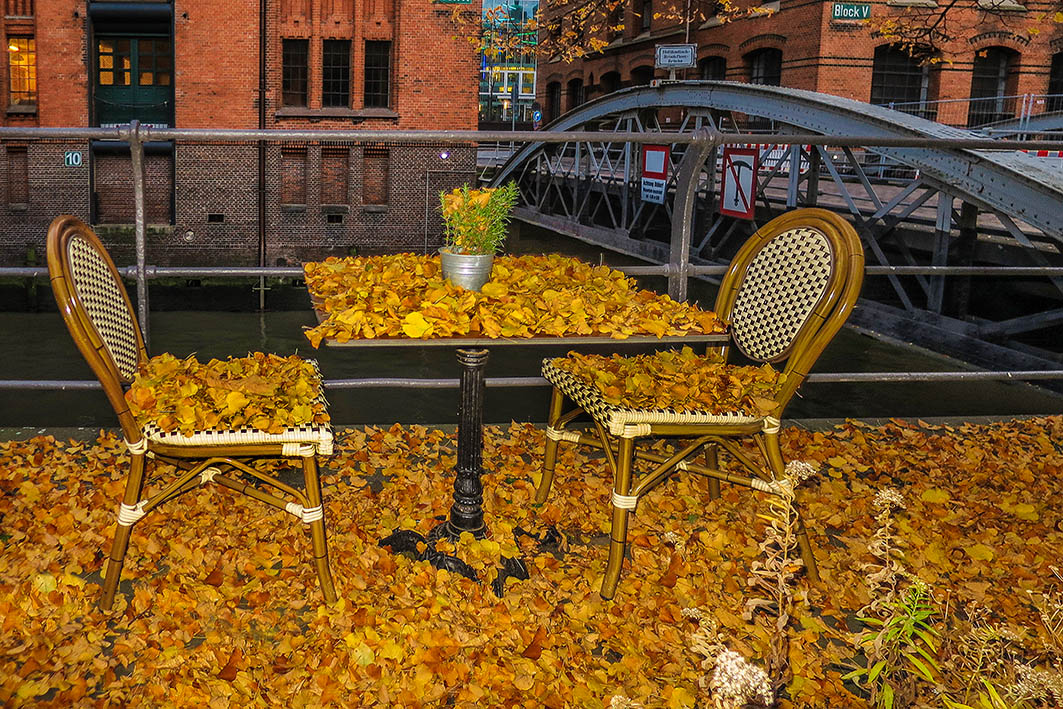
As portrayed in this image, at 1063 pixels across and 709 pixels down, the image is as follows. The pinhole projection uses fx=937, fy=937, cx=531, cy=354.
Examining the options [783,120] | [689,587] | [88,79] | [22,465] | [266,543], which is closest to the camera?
[689,587]

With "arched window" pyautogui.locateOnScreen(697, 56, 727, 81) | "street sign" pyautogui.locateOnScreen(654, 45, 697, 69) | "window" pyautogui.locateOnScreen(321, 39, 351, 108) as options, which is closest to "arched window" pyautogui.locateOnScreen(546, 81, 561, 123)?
"arched window" pyautogui.locateOnScreen(697, 56, 727, 81)

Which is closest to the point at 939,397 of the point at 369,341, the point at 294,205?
the point at 369,341

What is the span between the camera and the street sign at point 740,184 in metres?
14.2

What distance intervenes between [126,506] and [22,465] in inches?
59.8

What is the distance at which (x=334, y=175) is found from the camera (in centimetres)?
2677

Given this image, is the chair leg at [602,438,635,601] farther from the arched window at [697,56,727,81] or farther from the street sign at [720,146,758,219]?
the arched window at [697,56,727,81]

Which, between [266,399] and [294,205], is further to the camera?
[294,205]

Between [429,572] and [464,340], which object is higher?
[464,340]

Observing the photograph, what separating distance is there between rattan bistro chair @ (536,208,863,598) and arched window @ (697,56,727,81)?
29.0 meters

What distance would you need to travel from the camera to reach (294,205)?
86.7ft

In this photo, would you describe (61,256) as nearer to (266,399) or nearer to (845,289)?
(266,399)

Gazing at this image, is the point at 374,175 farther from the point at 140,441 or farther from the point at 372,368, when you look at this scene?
the point at 140,441

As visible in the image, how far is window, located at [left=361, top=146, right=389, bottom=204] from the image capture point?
26609mm

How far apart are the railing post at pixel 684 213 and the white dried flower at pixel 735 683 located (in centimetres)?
278
